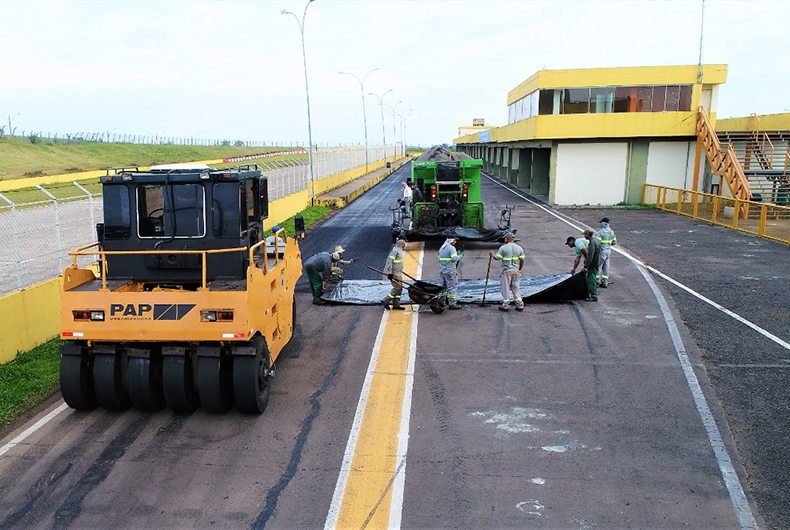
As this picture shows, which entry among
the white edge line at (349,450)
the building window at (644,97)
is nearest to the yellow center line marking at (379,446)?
the white edge line at (349,450)

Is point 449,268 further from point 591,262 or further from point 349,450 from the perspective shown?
point 349,450

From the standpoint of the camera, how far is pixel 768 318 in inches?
474

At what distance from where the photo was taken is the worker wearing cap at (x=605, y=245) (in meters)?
14.3

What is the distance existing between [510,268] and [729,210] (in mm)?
19839

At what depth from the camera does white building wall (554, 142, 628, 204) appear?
33156 mm

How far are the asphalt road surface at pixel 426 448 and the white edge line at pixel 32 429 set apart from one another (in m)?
0.06

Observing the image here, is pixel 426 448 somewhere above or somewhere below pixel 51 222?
below

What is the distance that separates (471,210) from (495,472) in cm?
1553

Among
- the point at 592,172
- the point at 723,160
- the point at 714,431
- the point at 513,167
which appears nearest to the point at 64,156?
the point at 513,167

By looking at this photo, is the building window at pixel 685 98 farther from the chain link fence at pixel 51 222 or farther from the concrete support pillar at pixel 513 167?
the chain link fence at pixel 51 222

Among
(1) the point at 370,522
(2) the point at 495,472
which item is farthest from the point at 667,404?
(1) the point at 370,522

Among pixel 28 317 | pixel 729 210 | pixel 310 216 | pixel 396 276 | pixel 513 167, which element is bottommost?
pixel 28 317

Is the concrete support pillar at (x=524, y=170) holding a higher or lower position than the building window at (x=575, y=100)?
lower

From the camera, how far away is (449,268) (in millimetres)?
12695
